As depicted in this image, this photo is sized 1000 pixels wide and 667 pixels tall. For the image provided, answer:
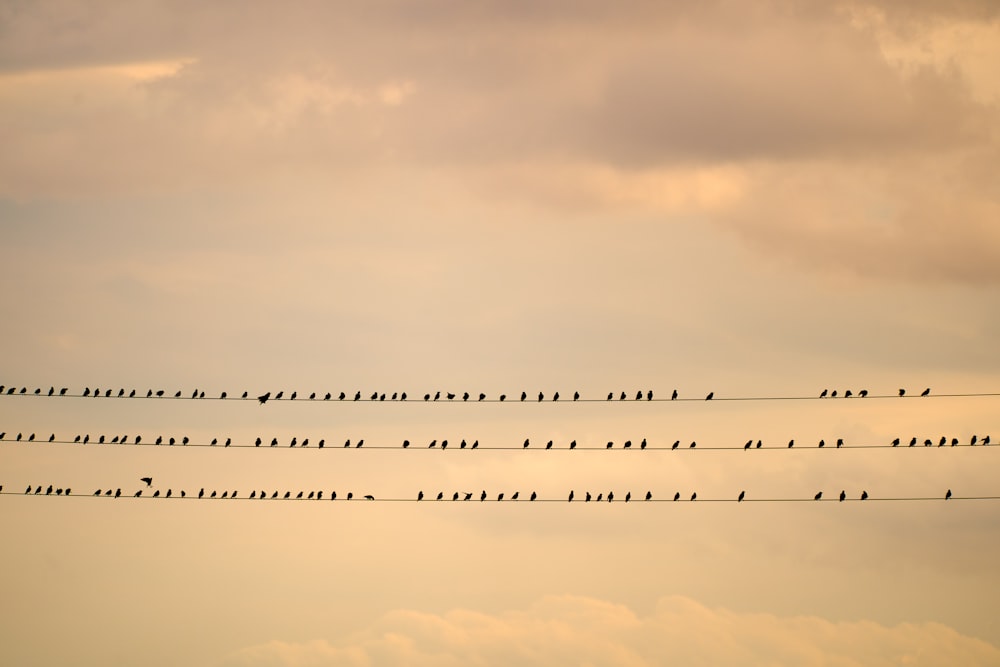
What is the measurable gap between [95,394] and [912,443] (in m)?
44.6

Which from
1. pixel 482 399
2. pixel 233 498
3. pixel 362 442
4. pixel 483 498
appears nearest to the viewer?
pixel 482 399

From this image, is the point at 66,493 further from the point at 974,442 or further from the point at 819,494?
the point at 974,442

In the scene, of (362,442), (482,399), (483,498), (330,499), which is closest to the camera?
(482,399)

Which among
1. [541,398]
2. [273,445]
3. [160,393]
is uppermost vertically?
[541,398]

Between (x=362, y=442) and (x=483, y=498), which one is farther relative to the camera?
(x=362, y=442)

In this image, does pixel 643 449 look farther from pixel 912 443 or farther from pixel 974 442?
pixel 912 443

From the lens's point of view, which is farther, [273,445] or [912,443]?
[912,443]

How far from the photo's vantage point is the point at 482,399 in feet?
264

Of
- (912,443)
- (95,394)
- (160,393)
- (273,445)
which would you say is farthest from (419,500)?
(912,443)

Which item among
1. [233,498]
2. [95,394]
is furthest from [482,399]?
[95,394]

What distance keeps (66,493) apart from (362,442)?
33.7m

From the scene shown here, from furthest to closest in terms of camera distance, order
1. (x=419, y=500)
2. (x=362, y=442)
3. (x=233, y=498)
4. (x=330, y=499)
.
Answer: (x=362, y=442), (x=330, y=499), (x=233, y=498), (x=419, y=500)

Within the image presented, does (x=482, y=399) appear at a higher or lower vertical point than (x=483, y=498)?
lower

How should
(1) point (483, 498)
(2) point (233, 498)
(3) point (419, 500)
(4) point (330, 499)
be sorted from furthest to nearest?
(1) point (483, 498)
(4) point (330, 499)
(2) point (233, 498)
(3) point (419, 500)
